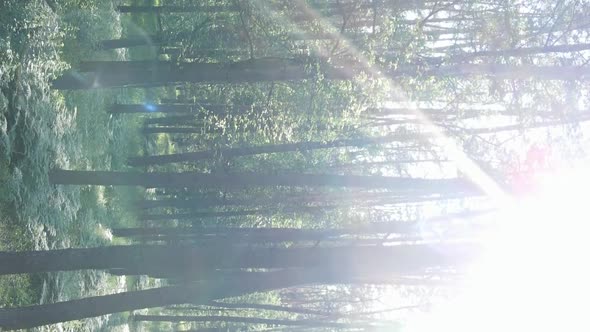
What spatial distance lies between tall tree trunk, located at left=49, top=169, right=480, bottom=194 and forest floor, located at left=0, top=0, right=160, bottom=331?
59 cm

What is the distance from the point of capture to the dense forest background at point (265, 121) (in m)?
8.13

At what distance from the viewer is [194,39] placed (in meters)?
13.2

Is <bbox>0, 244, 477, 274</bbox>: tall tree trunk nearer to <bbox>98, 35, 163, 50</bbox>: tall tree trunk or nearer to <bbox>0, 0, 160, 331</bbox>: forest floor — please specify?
<bbox>0, 0, 160, 331</bbox>: forest floor

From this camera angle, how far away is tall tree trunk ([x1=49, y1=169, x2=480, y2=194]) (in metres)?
11.6

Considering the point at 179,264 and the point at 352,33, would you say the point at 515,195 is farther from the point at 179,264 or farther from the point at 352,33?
the point at 179,264

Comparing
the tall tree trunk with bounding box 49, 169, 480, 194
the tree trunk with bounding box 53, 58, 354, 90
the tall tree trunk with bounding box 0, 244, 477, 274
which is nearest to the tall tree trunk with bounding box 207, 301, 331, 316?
the tall tree trunk with bounding box 49, 169, 480, 194

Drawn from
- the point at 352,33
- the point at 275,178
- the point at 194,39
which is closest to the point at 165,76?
the point at 194,39

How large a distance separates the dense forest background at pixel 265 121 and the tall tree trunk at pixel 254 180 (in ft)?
0.11

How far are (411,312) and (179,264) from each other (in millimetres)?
17672

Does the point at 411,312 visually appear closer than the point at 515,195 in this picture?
No

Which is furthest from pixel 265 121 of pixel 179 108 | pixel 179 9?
pixel 179 108

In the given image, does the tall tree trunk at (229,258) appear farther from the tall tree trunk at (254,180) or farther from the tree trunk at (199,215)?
the tree trunk at (199,215)

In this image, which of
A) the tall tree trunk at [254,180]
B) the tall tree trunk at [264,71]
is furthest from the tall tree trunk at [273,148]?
the tall tree trunk at [264,71]

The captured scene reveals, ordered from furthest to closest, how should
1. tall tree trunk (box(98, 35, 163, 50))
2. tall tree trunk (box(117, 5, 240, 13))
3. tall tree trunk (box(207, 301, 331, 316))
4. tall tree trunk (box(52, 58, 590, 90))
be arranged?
tall tree trunk (box(207, 301, 331, 316)), tall tree trunk (box(98, 35, 163, 50)), tall tree trunk (box(117, 5, 240, 13)), tall tree trunk (box(52, 58, 590, 90))
